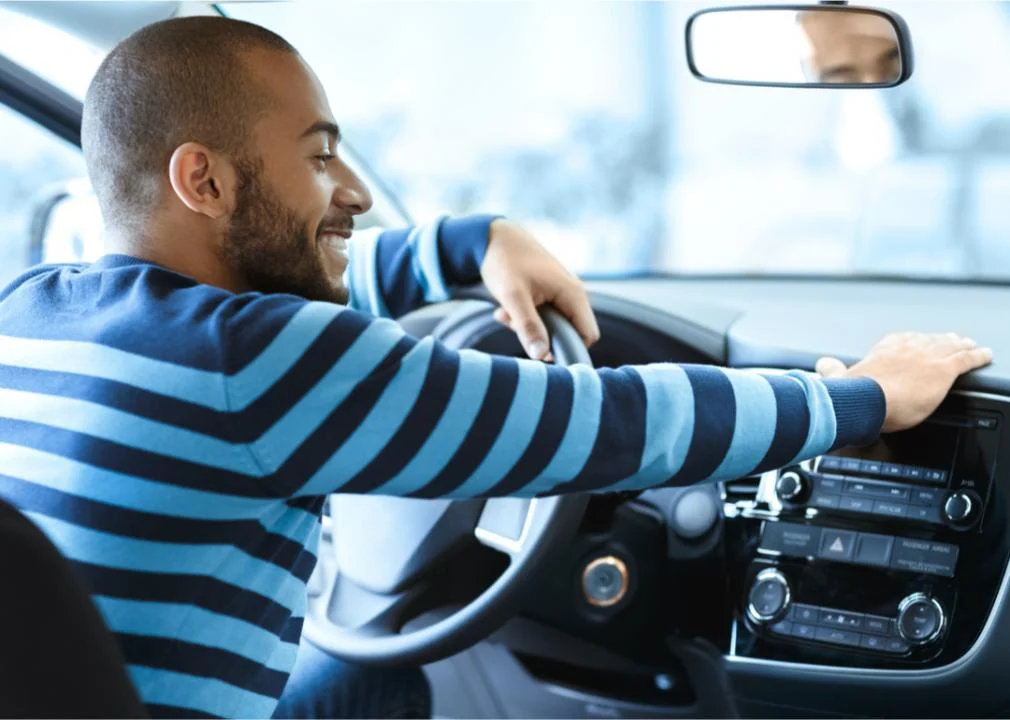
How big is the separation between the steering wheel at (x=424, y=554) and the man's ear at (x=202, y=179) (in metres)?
0.45

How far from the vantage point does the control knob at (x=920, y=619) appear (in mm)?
1472

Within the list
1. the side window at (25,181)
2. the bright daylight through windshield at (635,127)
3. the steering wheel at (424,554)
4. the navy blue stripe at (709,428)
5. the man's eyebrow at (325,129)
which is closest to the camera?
the navy blue stripe at (709,428)

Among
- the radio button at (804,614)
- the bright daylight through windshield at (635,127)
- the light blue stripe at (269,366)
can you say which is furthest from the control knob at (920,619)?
the bright daylight through windshield at (635,127)

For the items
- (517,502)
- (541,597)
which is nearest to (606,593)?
(541,597)

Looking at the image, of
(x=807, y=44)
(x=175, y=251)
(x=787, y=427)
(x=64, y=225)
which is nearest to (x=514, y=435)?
(x=787, y=427)

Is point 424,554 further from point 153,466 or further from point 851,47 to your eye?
point 851,47

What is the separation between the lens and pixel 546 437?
108 cm

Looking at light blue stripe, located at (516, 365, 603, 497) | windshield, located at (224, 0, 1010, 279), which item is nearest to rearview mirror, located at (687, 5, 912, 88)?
light blue stripe, located at (516, 365, 603, 497)

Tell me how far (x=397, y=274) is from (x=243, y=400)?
0.64 meters

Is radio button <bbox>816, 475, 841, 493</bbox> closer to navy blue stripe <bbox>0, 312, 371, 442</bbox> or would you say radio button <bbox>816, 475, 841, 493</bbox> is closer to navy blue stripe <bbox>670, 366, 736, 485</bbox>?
navy blue stripe <bbox>670, 366, 736, 485</bbox>

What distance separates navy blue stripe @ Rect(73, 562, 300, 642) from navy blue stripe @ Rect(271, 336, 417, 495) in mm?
118

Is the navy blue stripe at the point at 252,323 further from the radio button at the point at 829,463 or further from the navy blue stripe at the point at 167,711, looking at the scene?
the radio button at the point at 829,463

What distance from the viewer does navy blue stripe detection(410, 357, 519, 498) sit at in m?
A: 1.07

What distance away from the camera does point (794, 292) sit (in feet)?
6.94
